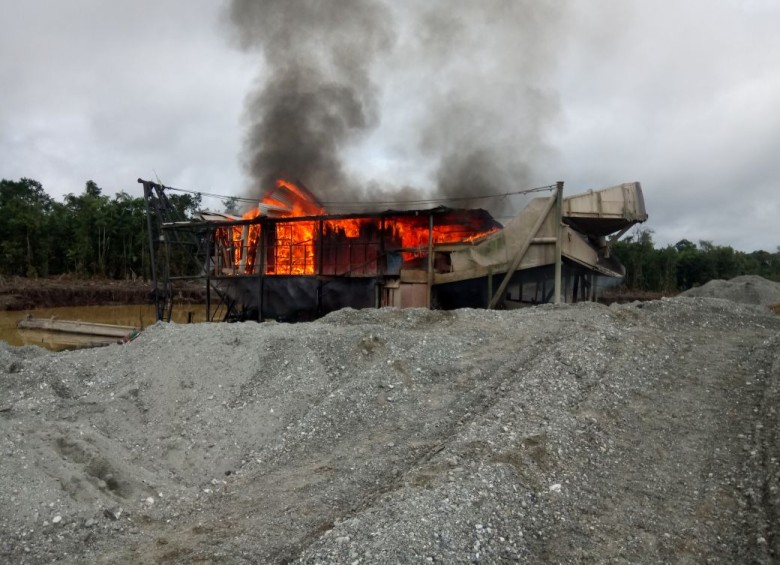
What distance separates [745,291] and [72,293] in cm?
3634

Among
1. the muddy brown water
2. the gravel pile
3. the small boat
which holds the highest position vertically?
the gravel pile

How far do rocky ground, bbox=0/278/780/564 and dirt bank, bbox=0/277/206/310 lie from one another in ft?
90.0

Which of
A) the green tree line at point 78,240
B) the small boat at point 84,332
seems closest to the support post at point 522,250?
the small boat at point 84,332

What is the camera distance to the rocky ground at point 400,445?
16.6 ft

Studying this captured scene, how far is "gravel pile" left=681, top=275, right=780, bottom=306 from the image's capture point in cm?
2083

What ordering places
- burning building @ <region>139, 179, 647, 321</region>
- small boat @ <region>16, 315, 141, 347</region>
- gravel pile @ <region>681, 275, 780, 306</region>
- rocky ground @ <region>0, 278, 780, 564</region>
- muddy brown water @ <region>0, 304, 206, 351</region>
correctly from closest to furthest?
rocky ground @ <region>0, 278, 780, 564</region> < burning building @ <region>139, 179, 647, 321</region> < small boat @ <region>16, 315, 141, 347</region> < gravel pile @ <region>681, 275, 780, 306</region> < muddy brown water @ <region>0, 304, 206, 351</region>

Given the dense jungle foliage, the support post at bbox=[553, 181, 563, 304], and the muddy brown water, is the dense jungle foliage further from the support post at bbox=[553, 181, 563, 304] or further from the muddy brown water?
the support post at bbox=[553, 181, 563, 304]

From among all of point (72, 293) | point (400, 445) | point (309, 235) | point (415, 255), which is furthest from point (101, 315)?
point (400, 445)

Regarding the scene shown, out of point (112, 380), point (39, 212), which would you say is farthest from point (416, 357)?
point (39, 212)

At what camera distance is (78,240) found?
46.0 metres

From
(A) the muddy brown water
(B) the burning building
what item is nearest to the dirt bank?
(A) the muddy brown water

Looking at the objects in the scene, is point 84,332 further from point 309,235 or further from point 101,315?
point 101,315

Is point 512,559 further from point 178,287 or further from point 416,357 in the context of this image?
point 178,287

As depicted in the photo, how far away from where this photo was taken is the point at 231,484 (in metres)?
6.69
